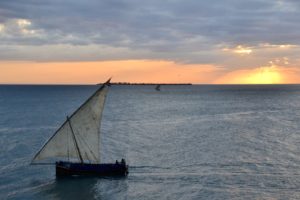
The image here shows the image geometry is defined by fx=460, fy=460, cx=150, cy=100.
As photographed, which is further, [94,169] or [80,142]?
[80,142]

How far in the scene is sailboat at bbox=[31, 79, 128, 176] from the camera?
55.5 m

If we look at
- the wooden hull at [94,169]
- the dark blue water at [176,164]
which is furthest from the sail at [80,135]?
the dark blue water at [176,164]

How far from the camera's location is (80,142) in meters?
57.2

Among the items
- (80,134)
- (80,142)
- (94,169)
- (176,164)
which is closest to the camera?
(94,169)

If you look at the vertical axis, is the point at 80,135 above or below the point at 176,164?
above

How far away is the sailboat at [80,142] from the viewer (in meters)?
55.5

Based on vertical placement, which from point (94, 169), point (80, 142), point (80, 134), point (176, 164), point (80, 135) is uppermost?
point (80, 134)

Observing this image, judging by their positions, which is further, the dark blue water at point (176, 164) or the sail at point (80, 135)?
the sail at point (80, 135)

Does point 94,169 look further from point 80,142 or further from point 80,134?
point 80,134

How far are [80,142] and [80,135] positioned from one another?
0.93m

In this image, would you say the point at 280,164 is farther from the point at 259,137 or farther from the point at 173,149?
the point at 259,137

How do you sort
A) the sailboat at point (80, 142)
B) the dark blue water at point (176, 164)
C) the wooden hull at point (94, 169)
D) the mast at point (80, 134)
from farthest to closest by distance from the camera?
the wooden hull at point (94, 169), the sailboat at point (80, 142), the mast at point (80, 134), the dark blue water at point (176, 164)

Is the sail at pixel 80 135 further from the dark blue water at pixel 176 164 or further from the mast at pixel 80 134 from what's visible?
the dark blue water at pixel 176 164

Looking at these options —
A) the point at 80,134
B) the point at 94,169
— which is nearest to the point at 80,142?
the point at 80,134
